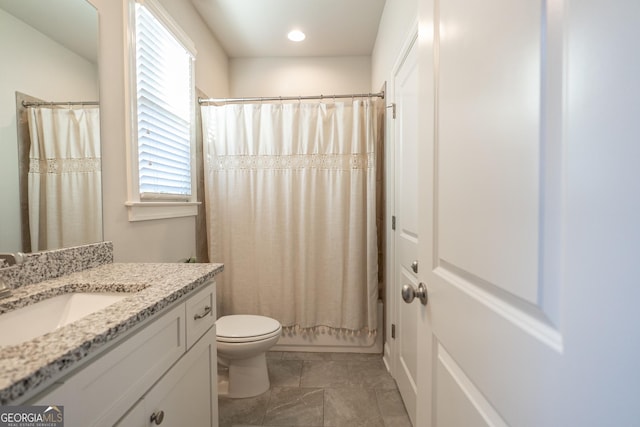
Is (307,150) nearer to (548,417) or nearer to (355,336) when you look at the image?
(355,336)

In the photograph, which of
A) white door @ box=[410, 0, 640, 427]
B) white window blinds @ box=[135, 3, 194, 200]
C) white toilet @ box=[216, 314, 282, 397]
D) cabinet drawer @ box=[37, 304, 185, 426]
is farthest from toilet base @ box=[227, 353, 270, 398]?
white door @ box=[410, 0, 640, 427]

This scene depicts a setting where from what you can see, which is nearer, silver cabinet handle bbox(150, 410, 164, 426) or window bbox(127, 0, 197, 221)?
silver cabinet handle bbox(150, 410, 164, 426)

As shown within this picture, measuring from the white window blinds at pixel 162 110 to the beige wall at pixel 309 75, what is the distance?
90cm

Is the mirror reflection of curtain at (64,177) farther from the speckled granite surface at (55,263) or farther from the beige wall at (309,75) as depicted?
the beige wall at (309,75)

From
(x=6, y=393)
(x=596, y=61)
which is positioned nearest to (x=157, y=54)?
(x=6, y=393)

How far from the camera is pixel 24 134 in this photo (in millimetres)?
877

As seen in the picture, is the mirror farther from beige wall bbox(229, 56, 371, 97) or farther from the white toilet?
beige wall bbox(229, 56, 371, 97)

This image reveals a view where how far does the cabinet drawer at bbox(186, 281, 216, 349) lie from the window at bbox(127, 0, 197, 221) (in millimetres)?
626

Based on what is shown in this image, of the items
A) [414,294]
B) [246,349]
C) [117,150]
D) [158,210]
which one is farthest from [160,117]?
[414,294]

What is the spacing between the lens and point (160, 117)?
5.27 feet

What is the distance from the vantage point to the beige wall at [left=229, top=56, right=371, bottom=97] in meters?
2.70

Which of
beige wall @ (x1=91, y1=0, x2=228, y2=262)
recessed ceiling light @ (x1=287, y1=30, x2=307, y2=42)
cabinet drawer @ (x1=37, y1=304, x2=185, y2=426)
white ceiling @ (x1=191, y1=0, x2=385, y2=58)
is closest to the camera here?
cabinet drawer @ (x1=37, y1=304, x2=185, y2=426)

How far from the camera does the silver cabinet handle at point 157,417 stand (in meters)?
0.72

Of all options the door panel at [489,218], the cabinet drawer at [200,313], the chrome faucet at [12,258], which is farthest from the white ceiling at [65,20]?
the door panel at [489,218]
